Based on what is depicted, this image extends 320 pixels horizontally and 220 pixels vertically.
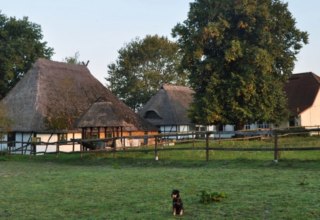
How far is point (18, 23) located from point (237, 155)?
35.0m

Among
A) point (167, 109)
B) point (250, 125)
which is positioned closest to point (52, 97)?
point (167, 109)

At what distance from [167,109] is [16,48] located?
17.1m

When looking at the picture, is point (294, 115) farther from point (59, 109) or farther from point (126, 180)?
point (126, 180)

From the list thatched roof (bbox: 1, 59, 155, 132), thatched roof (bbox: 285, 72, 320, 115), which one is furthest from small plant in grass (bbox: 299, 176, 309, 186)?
thatched roof (bbox: 285, 72, 320, 115)

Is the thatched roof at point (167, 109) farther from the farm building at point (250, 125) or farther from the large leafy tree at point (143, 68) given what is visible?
the large leafy tree at point (143, 68)

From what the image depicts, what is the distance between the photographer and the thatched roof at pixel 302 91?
47.5 m

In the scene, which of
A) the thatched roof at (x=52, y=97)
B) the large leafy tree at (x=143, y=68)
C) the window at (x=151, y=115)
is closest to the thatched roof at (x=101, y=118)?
the thatched roof at (x=52, y=97)

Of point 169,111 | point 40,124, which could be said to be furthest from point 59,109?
point 169,111

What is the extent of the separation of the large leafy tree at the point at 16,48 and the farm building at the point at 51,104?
13.4 ft

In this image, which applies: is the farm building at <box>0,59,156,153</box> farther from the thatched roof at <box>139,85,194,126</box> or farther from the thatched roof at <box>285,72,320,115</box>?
the thatched roof at <box>285,72,320,115</box>

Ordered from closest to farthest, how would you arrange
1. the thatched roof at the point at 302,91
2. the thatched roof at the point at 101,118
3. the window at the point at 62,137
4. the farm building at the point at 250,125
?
the thatched roof at the point at 101,118 → the window at the point at 62,137 → the farm building at the point at 250,125 → the thatched roof at the point at 302,91

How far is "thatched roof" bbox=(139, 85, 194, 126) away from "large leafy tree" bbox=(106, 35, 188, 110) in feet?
38.1

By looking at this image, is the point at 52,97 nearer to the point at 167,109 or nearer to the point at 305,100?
the point at 167,109

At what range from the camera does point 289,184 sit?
10492 millimetres
